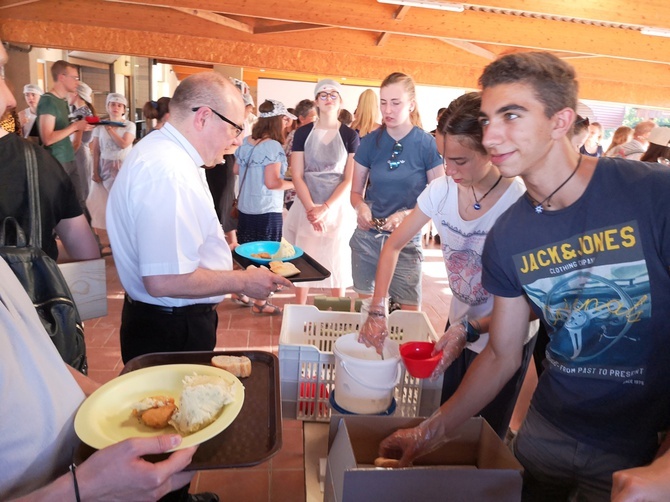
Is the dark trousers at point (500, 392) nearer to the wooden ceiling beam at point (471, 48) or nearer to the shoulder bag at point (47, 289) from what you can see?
the shoulder bag at point (47, 289)

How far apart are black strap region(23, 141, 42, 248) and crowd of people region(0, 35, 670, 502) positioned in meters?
0.03

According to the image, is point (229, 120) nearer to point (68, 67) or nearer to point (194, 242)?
point (194, 242)

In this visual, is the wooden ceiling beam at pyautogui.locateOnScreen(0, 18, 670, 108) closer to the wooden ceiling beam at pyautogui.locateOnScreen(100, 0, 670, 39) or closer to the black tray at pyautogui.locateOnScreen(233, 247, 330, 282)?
the wooden ceiling beam at pyautogui.locateOnScreen(100, 0, 670, 39)

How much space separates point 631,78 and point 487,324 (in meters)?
10.9

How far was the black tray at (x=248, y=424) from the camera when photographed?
984 millimetres

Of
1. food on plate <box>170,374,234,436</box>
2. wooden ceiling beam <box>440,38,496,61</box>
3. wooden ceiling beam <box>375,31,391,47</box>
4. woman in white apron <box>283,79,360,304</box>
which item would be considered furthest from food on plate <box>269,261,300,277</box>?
wooden ceiling beam <box>440,38,496,61</box>

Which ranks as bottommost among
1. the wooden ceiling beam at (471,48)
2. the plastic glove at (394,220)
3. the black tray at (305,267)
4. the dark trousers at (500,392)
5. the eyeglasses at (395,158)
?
the dark trousers at (500,392)

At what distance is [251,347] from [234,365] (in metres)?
2.26

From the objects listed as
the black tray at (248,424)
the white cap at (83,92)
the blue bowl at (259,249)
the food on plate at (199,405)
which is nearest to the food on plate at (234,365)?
the black tray at (248,424)

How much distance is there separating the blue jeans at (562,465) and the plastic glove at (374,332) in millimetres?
449

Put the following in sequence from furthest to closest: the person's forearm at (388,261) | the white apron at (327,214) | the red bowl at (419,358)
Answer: the white apron at (327,214) < the person's forearm at (388,261) < the red bowl at (419,358)

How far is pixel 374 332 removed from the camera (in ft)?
4.92

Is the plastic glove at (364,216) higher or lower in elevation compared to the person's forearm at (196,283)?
higher

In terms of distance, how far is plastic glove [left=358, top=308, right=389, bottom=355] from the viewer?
1.47m
